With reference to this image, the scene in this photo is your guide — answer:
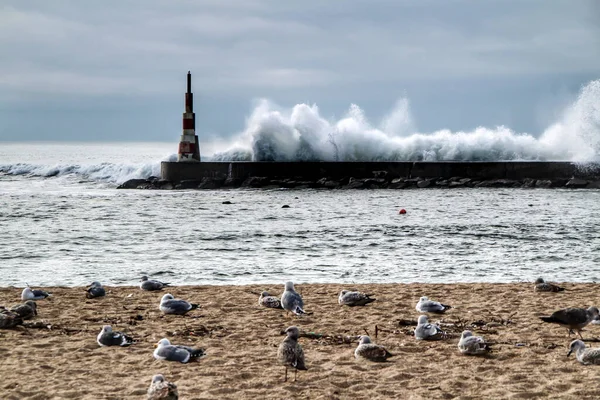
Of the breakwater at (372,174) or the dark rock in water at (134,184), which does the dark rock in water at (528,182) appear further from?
the dark rock in water at (134,184)

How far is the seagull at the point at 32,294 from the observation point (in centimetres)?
730

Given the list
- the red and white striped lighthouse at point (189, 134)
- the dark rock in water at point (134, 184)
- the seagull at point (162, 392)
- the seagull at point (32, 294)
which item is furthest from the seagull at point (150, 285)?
the dark rock in water at point (134, 184)

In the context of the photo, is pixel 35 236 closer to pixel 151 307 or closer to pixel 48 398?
pixel 151 307

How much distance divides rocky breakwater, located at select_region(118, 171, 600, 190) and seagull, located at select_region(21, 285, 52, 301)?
19.3m

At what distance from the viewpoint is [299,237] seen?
1362 centimetres

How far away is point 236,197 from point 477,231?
1005 cm

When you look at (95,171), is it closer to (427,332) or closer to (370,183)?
(370,183)

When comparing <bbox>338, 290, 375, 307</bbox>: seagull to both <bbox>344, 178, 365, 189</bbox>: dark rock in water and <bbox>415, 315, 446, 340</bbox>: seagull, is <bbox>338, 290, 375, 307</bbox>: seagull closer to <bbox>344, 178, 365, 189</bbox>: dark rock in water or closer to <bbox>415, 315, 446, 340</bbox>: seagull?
<bbox>415, 315, 446, 340</bbox>: seagull

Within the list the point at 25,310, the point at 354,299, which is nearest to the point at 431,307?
the point at 354,299

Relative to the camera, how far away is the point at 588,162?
27844mm

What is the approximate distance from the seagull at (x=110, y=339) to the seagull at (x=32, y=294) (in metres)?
1.86

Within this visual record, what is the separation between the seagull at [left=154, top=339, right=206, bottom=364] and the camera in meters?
5.25

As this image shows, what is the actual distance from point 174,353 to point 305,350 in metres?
0.98

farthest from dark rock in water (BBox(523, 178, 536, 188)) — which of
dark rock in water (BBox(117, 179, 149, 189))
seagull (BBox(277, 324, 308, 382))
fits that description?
seagull (BBox(277, 324, 308, 382))
